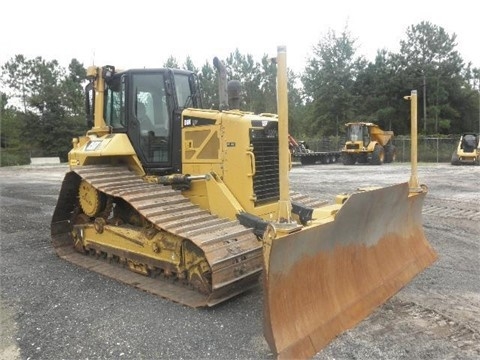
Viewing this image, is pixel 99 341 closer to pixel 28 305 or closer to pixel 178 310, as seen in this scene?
pixel 178 310

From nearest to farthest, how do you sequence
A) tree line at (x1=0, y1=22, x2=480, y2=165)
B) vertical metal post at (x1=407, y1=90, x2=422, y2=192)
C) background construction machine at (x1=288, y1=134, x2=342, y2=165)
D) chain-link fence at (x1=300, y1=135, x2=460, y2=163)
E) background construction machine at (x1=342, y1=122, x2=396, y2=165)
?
vertical metal post at (x1=407, y1=90, x2=422, y2=192)
background construction machine at (x1=342, y1=122, x2=396, y2=165)
background construction machine at (x1=288, y1=134, x2=342, y2=165)
chain-link fence at (x1=300, y1=135, x2=460, y2=163)
tree line at (x1=0, y1=22, x2=480, y2=165)

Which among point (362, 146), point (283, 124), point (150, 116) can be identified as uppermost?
point (150, 116)

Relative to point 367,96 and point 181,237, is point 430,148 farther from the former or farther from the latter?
point 181,237

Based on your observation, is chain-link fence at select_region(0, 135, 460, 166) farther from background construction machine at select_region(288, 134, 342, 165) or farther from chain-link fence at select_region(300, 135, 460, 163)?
background construction machine at select_region(288, 134, 342, 165)

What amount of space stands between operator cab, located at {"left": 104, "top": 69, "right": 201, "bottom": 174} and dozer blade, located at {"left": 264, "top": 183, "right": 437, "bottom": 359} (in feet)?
8.30

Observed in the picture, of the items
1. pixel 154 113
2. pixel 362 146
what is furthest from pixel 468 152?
pixel 154 113

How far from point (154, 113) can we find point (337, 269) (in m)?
3.24

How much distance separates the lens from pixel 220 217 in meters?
5.29

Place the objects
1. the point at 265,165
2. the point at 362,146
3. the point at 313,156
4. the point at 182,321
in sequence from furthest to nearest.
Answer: the point at 313,156
the point at 362,146
the point at 265,165
the point at 182,321

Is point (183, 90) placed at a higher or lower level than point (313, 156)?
higher

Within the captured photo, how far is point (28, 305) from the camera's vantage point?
15.2 feet

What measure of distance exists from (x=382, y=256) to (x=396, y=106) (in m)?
37.5

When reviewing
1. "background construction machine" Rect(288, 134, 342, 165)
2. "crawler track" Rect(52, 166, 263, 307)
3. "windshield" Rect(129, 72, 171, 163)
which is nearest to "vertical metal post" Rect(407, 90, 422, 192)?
"crawler track" Rect(52, 166, 263, 307)

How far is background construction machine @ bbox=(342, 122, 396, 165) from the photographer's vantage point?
26.4m
